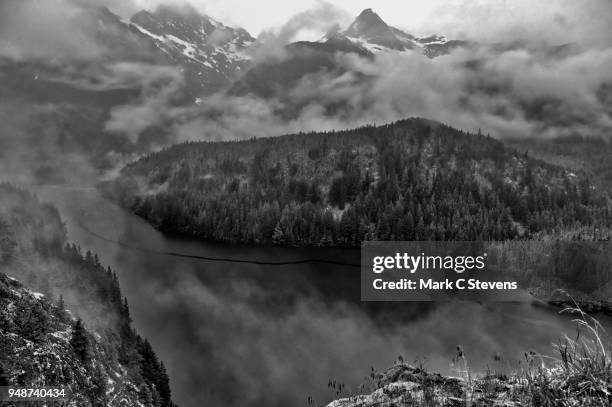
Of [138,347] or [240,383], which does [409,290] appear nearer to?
[240,383]

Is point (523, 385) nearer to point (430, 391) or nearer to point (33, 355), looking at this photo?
point (430, 391)

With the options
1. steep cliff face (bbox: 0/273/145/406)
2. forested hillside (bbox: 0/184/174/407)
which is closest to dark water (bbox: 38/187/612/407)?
forested hillside (bbox: 0/184/174/407)

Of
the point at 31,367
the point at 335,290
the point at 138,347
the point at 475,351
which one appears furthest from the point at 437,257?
the point at 31,367

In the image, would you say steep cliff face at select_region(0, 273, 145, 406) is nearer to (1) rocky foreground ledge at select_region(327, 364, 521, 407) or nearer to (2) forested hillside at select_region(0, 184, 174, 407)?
(2) forested hillside at select_region(0, 184, 174, 407)

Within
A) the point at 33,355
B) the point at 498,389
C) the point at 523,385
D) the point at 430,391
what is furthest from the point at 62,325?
the point at 523,385

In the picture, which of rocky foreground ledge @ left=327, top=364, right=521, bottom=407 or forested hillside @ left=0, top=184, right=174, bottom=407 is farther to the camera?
forested hillside @ left=0, top=184, right=174, bottom=407

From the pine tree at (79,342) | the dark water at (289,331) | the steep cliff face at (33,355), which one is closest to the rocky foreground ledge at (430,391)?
the steep cliff face at (33,355)
